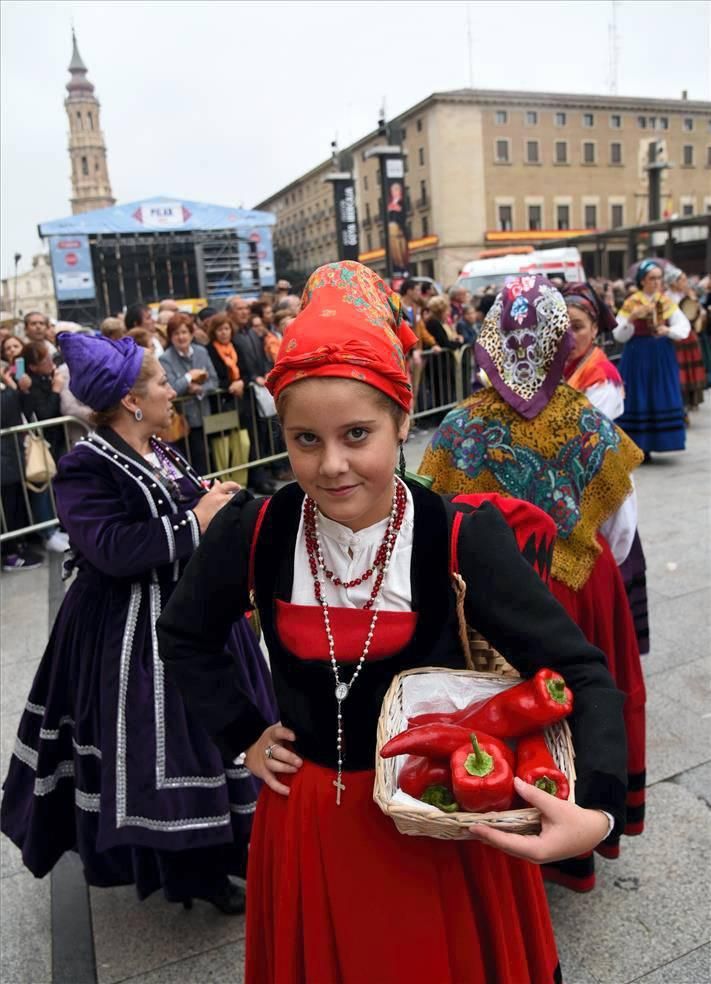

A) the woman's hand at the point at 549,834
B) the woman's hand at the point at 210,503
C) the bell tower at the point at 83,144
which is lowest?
the woman's hand at the point at 549,834

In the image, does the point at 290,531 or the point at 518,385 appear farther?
the point at 518,385

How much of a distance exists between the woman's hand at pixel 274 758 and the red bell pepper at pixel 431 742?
0.98 feet

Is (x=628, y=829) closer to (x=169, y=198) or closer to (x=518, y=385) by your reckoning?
(x=518, y=385)

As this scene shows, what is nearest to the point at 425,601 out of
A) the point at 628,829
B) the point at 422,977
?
the point at 422,977

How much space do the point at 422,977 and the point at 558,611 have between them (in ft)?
2.25

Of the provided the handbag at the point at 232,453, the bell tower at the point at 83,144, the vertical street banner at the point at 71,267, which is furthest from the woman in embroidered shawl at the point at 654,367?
the bell tower at the point at 83,144

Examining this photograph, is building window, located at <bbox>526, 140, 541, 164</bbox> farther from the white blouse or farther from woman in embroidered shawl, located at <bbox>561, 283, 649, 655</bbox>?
the white blouse

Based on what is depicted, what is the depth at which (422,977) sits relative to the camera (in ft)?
4.42

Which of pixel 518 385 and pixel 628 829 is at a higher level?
pixel 518 385

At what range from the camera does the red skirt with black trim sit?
1.35m

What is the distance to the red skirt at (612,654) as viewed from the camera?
8.12 feet

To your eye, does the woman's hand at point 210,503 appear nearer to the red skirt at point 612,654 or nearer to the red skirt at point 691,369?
the red skirt at point 612,654

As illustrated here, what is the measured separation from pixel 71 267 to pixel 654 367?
53.2m

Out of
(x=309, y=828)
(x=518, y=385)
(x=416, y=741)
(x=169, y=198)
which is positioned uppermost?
(x=169, y=198)
